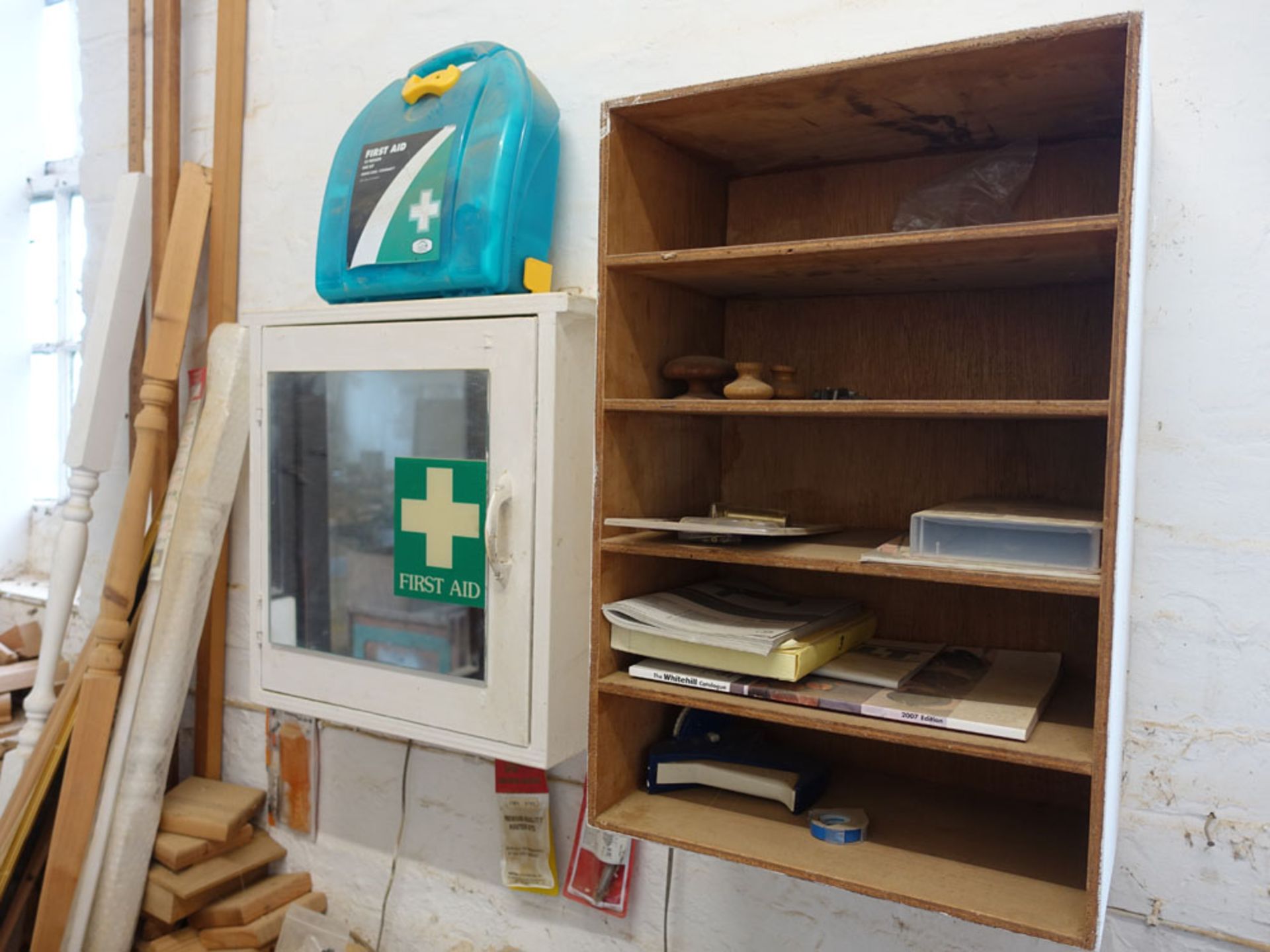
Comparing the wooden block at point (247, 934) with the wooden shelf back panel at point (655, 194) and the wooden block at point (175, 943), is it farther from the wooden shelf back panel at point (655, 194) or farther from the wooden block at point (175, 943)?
the wooden shelf back panel at point (655, 194)

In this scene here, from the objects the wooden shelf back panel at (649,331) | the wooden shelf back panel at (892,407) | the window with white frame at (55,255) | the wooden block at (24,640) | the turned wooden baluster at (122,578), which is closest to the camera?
the wooden shelf back panel at (892,407)

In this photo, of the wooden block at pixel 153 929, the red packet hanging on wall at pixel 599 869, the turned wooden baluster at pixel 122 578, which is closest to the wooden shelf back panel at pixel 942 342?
the red packet hanging on wall at pixel 599 869

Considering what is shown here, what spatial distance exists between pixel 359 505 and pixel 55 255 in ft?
6.78

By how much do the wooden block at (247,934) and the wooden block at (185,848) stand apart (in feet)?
0.42

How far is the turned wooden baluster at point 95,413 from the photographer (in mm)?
1876

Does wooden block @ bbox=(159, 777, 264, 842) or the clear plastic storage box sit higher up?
the clear plastic storage box

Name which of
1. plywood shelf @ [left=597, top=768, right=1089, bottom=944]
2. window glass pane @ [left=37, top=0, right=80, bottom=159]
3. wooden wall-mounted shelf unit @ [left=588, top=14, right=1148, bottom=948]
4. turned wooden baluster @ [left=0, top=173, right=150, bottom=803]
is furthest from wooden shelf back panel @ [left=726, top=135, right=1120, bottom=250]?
window glass pane @ [left=37, top=0, right=80, bottom=159]

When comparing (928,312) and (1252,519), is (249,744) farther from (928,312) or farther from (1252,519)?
(1252,519)

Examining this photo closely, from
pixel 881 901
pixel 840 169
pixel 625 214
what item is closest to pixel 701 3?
pixel 840 169

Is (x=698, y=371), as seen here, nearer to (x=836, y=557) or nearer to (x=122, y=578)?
(x=836, y=557)

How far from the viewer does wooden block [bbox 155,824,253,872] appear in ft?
5.78

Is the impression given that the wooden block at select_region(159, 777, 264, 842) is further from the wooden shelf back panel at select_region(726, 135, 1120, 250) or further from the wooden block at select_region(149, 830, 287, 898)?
the wooden shelf back panel at select_region(726, 135, 1120, 250)

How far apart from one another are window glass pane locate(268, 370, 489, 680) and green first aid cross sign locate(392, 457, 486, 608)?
→ 1cm

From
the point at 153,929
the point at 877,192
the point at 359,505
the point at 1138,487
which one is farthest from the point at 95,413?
the point at 1138,487
